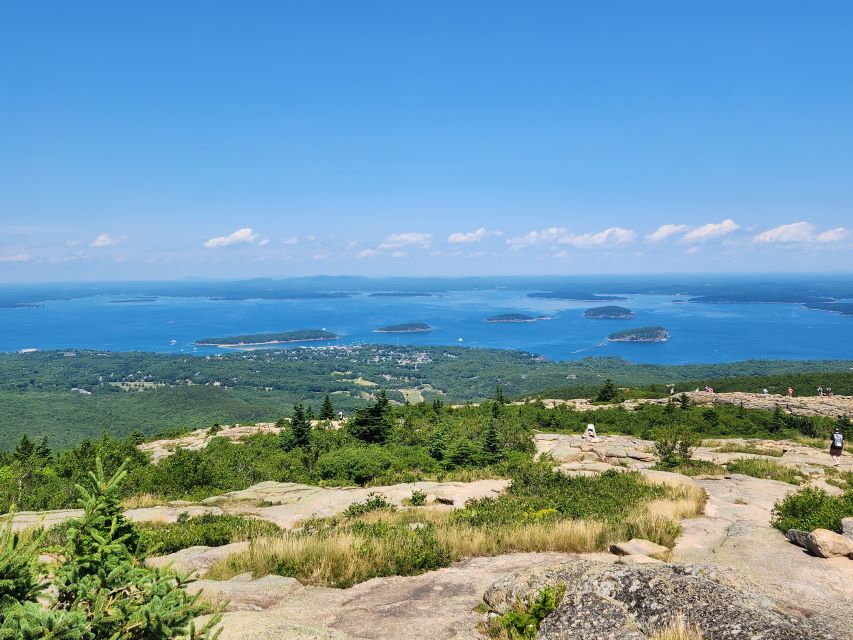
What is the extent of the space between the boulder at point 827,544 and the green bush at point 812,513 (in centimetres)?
83

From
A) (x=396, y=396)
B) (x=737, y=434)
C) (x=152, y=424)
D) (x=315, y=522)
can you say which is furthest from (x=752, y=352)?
(x=315, y=522)

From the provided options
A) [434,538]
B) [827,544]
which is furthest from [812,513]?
[434,538]

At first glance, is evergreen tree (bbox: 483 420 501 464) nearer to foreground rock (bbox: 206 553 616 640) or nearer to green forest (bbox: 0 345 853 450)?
foreground rock (bbox: 206 553 616 640)

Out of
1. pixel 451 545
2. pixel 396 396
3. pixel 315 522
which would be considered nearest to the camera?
pixel 451 545

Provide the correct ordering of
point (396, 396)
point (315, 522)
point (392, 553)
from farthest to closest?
point (396, 396), point (315, 522), point (392, 553)

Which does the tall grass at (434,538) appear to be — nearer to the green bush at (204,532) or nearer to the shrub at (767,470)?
the green bush at (204,532)

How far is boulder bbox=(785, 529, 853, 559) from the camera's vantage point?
843 centimetres

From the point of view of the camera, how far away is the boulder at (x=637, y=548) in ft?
27.7

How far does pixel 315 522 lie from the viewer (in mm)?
12062

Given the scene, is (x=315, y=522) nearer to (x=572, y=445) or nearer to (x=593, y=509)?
(x=593, y=509)

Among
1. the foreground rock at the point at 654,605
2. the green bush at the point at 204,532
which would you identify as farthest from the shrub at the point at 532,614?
the green bush at the point at 204,532

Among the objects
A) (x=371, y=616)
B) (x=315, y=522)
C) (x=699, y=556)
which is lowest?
(x=315, y=522)

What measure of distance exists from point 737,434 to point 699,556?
21.9 m

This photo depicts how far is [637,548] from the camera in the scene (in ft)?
28.2
